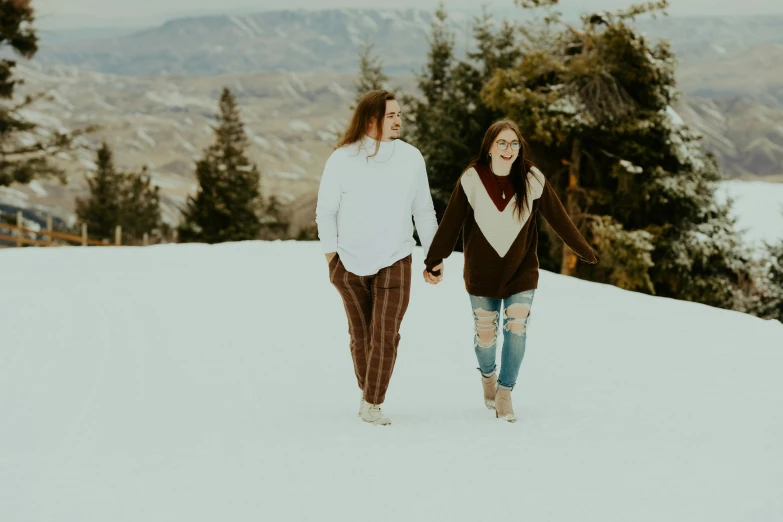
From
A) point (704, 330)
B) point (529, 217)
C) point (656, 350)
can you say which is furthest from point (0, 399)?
point (704, 330)

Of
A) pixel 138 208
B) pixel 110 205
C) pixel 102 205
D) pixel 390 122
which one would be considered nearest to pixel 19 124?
pixel 102 205

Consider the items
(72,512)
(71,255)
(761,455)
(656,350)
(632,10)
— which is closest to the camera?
(72,512)

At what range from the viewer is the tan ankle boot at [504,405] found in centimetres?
543

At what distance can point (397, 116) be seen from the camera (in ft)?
16.4

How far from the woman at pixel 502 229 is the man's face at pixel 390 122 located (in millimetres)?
514

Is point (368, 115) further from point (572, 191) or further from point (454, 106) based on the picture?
point (454, 106)

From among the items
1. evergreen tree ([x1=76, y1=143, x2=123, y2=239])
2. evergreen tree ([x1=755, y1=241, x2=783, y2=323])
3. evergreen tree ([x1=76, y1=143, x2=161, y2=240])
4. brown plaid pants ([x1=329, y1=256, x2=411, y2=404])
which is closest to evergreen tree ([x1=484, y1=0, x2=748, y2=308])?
Answer: evergreen tree ([x1=755, y1=241, x2=783, y2=323])

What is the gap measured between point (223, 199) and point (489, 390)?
43939 mm

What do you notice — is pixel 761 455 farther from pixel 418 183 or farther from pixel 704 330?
pixel 704 330

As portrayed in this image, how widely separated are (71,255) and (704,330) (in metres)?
10.8

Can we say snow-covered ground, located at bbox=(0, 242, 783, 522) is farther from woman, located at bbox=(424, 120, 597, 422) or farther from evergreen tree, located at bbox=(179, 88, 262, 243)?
evergreen tree, located at bbox=(179, 88, 262, 243)

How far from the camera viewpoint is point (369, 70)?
38.6m

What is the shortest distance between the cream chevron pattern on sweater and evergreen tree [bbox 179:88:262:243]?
4227cm

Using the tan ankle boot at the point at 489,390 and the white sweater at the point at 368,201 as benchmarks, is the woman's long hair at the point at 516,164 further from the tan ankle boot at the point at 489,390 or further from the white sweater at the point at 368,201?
the tan ankle boot at the point at 489,390
